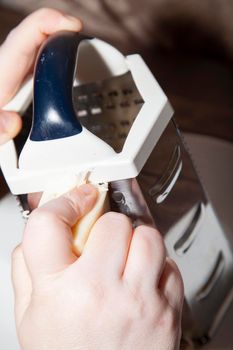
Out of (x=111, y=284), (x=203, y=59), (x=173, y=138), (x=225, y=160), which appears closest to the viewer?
(x=111, y=284)

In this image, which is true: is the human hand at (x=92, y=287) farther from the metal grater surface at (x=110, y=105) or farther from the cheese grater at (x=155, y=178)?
the metal grater surface at (x=110, y=105)

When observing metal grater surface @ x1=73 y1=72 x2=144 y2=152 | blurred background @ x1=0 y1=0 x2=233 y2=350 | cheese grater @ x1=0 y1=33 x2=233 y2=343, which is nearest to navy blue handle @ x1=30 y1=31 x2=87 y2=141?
cheese grater @ x1=0 y1=33 x2=233 y2=343

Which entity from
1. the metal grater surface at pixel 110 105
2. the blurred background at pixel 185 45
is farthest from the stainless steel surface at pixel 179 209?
the blurred background at pixel 185 45

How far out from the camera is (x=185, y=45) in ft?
2.33

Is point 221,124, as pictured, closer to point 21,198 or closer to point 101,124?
point 101,124

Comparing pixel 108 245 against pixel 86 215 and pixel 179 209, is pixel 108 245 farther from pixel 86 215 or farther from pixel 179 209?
pixel 179 209

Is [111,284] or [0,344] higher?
[111,284]

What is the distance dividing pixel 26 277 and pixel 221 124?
1.27 feet

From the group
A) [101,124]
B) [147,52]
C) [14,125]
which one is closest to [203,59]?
[147,52]

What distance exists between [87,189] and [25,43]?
0.20 meters

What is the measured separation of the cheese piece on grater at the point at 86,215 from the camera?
1.19ft

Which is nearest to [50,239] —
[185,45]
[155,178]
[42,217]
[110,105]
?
[42,217]

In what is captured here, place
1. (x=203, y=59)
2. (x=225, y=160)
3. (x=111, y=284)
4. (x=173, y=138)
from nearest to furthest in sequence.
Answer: (x=111, y=284) < (x=173, y=138) < (x=225, y=160) < (x=203, y=59)

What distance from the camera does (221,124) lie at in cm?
69
